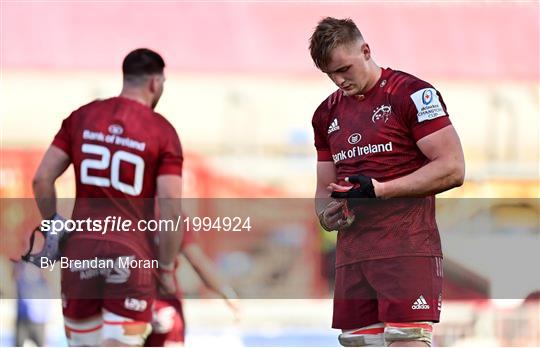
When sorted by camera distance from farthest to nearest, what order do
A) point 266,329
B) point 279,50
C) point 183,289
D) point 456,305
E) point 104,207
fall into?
point 456,305 → point 266,329 → point 279,50 → point 183,289 → point 104,207

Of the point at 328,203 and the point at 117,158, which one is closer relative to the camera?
the point at 328,203

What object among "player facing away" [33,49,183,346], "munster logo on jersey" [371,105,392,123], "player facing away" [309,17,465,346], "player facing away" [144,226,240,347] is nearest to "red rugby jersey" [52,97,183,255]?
"player facing away" [33,49,183,346]

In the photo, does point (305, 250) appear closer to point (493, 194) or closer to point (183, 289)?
point (493, 194)

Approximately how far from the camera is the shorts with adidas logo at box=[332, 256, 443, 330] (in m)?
2.76

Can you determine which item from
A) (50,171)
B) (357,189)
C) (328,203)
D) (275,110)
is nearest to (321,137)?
(328,203)

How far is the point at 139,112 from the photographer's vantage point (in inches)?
132

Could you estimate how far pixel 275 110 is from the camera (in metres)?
5.29

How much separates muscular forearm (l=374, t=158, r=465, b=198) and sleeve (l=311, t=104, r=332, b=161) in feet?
0.95

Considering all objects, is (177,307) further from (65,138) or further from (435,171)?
(435,171)

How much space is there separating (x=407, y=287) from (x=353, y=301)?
173 millimetres

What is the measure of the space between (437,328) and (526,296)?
30.4 inches

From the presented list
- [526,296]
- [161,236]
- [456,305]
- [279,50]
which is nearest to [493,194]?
[456,305]

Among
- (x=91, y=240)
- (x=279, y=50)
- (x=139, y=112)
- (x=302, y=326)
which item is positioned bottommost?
(x=302, y=326)

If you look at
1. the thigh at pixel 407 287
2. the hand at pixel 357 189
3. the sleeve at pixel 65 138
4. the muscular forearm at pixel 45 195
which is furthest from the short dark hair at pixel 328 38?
the muscular forearm at pixel 45 195
